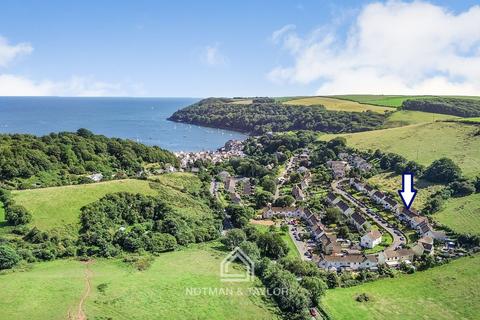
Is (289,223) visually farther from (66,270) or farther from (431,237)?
(66,270)

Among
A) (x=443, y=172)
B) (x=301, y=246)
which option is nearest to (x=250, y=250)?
(x=301, y=246)

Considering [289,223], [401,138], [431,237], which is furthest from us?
[401,138]

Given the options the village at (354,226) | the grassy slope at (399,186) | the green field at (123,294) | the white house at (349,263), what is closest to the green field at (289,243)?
the village at (354,226)

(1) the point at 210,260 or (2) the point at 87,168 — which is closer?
(1) the point at 210,260

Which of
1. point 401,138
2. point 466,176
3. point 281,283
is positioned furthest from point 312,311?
point 401,138

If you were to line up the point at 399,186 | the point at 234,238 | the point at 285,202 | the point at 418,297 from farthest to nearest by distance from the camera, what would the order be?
the point at 399,186 → the point at 285,202 → the point at 234,238 → the point at 418,297

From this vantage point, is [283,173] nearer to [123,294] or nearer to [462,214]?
[462,214]
